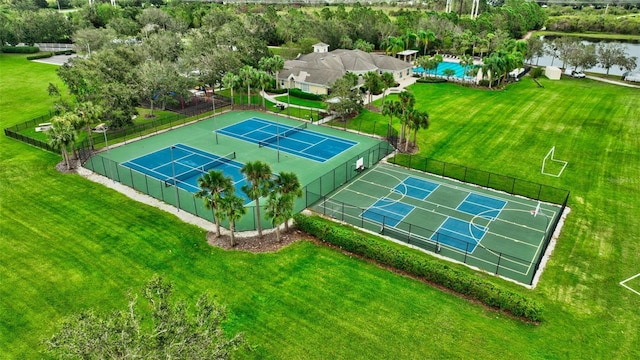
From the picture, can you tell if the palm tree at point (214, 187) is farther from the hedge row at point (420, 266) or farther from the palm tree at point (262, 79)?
the palm tree at point (262, 79)

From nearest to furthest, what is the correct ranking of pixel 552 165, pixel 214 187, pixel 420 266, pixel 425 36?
pixel 420 266 → pixel 214 187 → pixel 552 165 → pixel 425 36

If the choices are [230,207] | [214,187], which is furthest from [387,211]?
[214,187]

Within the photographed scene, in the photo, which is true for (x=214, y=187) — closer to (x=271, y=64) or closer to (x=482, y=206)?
(x=482, y=206)

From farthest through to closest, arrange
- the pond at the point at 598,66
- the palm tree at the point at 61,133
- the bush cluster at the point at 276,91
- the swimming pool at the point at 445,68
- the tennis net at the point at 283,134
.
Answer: the pond at the point at 598,66
the swimming pool at the point at 445,68
the bush cluster at the point at 276,91
the tennis net at the point at 283,134
the palm tree at the point at 61,133

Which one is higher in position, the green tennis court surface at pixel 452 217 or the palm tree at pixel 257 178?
the palm tree at pixel 257 178

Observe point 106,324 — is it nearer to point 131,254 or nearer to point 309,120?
point 131,254

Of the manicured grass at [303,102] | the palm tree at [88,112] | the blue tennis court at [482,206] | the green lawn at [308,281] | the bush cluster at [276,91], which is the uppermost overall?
the palm tree at [88,112]

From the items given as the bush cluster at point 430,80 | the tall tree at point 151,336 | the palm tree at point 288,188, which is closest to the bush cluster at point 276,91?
the bush cluster at point 430,80
